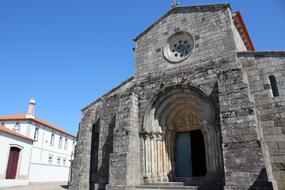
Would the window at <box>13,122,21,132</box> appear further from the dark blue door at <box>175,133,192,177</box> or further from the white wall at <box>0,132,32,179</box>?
the dark blue door at <box>175,133,192,177</box>

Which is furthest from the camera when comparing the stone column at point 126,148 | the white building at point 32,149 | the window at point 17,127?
the window at point 17,127

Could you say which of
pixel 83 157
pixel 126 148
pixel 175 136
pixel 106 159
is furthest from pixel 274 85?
pixel 83 157

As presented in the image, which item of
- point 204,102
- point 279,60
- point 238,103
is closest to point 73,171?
point 204,102

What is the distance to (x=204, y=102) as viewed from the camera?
29.2 ft

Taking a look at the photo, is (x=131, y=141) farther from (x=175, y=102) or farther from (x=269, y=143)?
(x=269, y=143)

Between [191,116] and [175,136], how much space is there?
110 centimetres

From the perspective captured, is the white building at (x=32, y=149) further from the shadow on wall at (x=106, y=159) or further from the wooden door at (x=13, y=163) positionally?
the shadow on wall at (x=106, y=159)

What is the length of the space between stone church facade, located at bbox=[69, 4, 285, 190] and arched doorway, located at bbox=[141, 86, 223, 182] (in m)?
0.04

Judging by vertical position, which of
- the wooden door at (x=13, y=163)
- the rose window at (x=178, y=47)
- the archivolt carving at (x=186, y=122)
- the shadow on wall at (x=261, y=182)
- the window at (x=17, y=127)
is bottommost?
the shadow on wall at (x=261, y=182)

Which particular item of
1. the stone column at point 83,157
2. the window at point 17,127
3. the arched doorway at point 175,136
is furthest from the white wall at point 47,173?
the arched doorway at point 175,136

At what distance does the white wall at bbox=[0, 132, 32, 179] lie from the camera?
17094 mm

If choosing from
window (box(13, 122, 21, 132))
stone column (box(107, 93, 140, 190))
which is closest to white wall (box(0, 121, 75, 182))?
window (box(13, 122, 21, 132))

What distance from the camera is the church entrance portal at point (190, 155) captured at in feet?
31.7

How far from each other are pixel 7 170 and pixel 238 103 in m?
17.1
